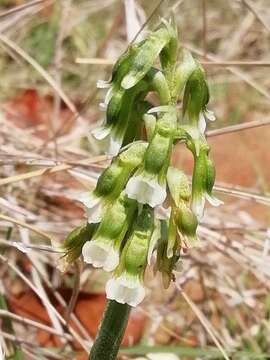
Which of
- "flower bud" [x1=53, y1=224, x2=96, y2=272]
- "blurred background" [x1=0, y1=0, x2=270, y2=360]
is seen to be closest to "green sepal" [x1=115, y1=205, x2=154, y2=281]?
"flower bud" [x1=53, y1=224, x2=96, y2=272]

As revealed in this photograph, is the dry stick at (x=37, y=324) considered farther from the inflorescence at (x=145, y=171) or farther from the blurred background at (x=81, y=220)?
the inflorescence at (x=145, y=171)

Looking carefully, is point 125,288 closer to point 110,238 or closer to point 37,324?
point 110,238

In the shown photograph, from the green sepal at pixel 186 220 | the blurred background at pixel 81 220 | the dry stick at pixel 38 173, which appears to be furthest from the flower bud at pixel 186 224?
the dry stick at pixel 38 173

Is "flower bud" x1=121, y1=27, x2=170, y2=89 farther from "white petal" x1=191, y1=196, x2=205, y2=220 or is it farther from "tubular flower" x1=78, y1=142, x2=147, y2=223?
"white petal" x1=191, y1=196, x2=205, y2=220

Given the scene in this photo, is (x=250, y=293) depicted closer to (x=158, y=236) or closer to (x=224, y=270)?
(x=224, y=270)

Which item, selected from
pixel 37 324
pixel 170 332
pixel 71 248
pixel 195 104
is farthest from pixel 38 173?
pixel 195 104
